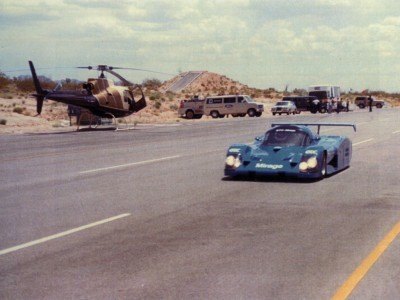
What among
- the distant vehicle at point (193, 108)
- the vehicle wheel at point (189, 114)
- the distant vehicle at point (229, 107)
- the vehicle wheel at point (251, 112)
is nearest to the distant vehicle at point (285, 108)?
the distant vehicle at point (229, 107)

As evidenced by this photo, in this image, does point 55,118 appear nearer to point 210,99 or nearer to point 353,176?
point 210,99

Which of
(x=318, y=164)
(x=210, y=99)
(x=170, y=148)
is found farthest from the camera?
(x=210, y=99)

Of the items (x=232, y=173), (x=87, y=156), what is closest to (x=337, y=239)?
(x=232, y=173)

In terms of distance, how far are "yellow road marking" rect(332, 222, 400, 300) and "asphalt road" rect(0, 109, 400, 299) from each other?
0.06m

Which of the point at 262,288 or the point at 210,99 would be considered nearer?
the point at 262,288

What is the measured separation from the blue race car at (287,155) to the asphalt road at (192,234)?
0.28 metres

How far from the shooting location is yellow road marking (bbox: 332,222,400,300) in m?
6.21

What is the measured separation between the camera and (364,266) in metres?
7.15

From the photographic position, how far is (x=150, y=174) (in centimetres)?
1581

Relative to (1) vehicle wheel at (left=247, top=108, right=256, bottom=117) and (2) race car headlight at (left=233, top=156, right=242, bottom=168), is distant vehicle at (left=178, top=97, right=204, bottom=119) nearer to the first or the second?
(1) vehicle wheel at (left=247, top=108, right=256, bottom=117)

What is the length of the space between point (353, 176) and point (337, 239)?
22.1ft

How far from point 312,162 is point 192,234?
5.51 m

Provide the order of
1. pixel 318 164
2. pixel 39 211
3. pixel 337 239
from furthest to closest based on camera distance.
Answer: pixel 318 164, pixel 39 211, pixel 337 239

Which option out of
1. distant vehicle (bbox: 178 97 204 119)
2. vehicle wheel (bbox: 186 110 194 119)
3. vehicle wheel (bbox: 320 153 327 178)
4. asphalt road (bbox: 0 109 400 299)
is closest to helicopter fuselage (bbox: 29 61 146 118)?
asphalt road (bbox: 0 109 400 299)
